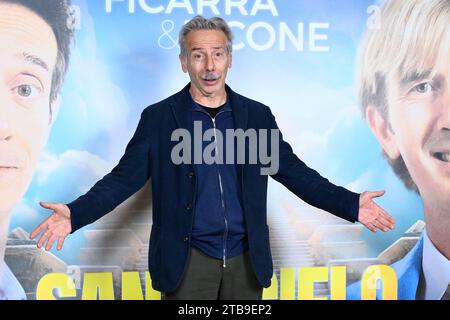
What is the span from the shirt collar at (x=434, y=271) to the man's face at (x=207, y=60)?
1603 millimetres

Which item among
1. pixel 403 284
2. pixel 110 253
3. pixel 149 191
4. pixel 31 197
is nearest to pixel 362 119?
pixel 403 284

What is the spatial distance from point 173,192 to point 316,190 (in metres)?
0.63

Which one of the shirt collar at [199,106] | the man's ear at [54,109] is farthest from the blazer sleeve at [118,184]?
the man's ear at [54,109]

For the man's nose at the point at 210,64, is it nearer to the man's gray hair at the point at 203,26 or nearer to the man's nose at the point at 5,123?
the man's gray hair at the point at 203,26

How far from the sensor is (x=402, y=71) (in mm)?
3467

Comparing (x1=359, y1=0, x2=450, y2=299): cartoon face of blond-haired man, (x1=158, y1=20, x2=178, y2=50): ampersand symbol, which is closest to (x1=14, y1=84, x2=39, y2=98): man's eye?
(x1=158, y1=20, x2=178, y2=50): ampersand symbol

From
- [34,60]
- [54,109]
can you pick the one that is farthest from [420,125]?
[34,60]

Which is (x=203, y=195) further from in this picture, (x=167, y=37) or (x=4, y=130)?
(x=4, y=130)

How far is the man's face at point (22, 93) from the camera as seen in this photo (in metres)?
3.21

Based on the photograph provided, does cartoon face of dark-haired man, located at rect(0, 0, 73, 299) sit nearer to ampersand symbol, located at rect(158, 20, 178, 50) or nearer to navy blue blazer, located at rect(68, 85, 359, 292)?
ampersand symbol, located at rect(158, 20, 178, 50)

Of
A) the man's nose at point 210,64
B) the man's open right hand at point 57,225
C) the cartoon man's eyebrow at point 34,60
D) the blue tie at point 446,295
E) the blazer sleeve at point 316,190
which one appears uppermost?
the cartoon man's eyebrow at point 34,60

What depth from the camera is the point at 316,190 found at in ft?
9.32

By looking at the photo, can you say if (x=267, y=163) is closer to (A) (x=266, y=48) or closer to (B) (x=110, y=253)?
(A) (x=266, y=48)

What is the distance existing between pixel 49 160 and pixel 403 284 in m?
2.04
